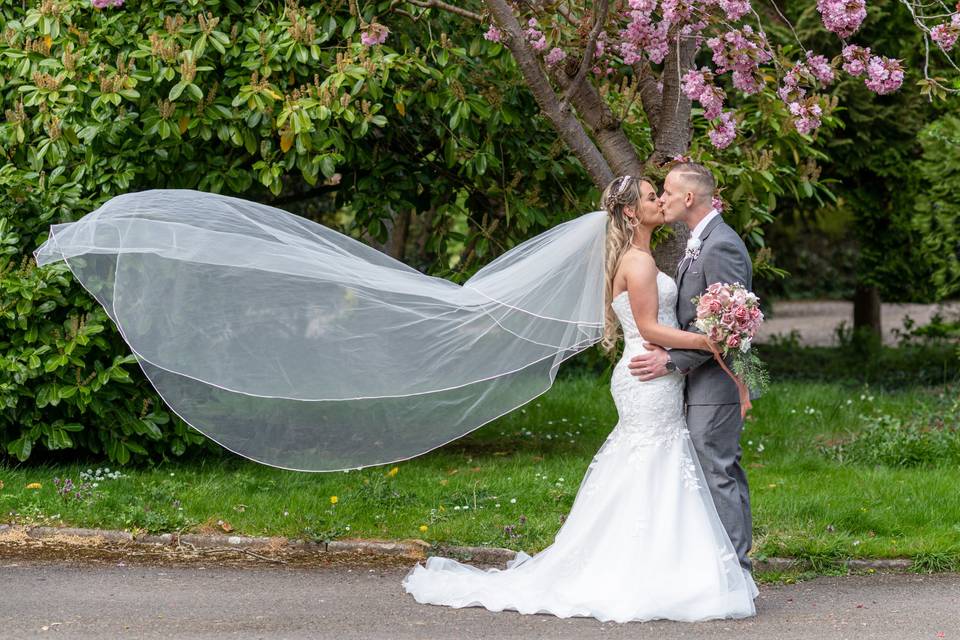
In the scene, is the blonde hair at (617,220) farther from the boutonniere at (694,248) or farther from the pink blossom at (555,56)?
the pink blossom at (555,56)

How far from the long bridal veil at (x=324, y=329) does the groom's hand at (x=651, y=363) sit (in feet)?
1.34

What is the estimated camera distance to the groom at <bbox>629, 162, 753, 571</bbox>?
220 inches

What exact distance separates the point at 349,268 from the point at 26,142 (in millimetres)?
3258

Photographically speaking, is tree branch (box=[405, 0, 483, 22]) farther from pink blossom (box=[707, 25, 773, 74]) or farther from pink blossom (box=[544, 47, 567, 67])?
pink blossom (box=[707, 25, 773, 74])

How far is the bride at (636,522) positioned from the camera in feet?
17.7

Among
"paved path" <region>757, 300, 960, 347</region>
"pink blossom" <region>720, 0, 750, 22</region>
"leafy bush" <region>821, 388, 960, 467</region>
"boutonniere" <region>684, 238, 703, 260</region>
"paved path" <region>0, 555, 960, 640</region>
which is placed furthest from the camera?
"paved path" <region>757, 300, 960, 347</region>

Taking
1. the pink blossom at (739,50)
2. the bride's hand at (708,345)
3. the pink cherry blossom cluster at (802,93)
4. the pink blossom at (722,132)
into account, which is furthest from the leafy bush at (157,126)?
the bride's hand at (708,345)

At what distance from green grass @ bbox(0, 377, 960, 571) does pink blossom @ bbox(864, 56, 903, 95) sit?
258cm

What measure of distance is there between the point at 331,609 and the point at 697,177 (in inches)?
112

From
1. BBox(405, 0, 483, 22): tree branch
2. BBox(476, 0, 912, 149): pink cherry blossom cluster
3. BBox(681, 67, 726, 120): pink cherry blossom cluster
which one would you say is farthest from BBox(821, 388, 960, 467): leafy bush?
BBox(405, 0, 483, 22): tree branch

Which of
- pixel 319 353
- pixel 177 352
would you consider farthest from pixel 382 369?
pixel 177 352

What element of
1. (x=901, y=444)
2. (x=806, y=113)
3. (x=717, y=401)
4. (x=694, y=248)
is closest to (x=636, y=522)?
(x=717, y=401)

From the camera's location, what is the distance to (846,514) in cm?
691

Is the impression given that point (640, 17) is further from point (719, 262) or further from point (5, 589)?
point (5, 589)
